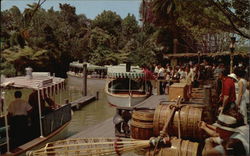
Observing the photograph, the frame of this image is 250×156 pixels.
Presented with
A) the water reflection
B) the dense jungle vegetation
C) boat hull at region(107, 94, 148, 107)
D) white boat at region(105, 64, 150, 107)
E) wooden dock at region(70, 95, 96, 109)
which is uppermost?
the dense jungle vegetation

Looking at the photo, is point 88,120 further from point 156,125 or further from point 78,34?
point 78,34

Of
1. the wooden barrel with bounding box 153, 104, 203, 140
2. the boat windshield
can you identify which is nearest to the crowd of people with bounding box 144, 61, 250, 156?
the wooden barrel with bounding box 153, 104, 203, 140

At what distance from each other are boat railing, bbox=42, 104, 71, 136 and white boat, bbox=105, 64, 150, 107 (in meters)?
7.17

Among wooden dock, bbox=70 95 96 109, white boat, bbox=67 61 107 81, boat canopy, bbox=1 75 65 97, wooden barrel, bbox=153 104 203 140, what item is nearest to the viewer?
wooden barrel, bbox=153 104 203 140

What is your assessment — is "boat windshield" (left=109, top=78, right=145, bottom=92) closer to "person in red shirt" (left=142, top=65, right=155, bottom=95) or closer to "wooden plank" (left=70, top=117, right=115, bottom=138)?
"person in red shirt" (left=142, top=65, right=155, bottom=95)

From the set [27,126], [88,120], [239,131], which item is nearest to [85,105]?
[88,120]

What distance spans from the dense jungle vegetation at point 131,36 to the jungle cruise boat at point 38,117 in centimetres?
301

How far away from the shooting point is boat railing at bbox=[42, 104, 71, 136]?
945 cm

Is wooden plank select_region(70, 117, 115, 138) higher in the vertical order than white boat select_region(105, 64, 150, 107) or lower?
lower

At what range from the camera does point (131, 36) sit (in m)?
51.2

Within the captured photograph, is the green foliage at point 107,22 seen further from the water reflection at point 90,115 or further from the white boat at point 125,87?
the white boat at point 125,87

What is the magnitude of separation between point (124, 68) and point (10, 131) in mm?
12691

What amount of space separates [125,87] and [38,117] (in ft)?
40.5

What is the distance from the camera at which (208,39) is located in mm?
36188
